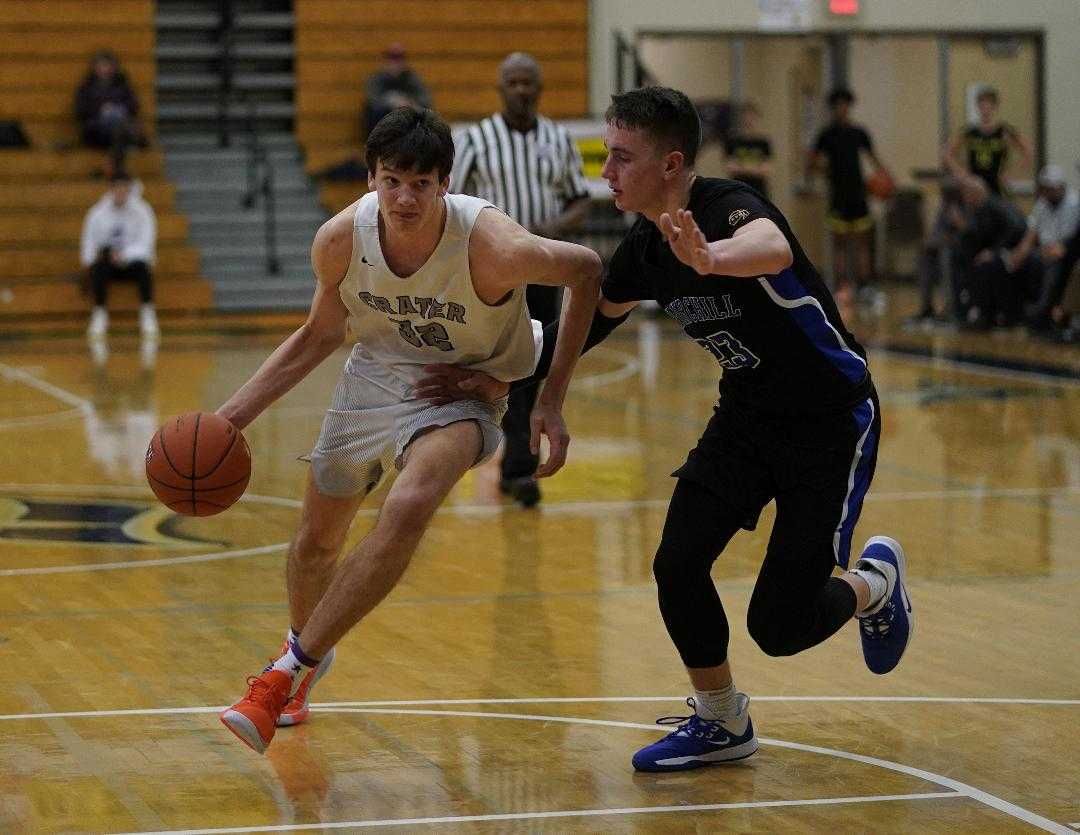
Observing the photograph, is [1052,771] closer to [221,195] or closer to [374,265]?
[374,265]

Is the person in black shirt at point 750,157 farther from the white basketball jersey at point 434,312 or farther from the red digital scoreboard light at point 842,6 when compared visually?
the white basketball jersey at point 434,312

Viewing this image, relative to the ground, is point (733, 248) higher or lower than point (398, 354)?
higher

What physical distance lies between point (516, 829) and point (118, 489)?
5077mm

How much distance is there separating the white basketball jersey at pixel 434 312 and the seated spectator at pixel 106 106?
46.2 ft

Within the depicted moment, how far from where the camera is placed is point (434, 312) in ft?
15.3

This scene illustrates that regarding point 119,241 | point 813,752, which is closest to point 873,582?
point 813,752

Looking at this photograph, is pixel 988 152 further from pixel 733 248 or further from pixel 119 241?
pixel 733 248

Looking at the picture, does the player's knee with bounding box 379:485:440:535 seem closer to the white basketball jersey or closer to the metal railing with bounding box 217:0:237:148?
the white basketball jersey

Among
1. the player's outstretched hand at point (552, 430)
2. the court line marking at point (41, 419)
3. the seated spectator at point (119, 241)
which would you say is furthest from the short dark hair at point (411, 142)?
the seated spectator at point (119, 241)

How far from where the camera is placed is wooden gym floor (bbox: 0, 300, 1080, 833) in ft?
13.8

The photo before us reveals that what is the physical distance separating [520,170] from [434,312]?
385cm

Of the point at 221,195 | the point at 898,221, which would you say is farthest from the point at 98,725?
the point at 898,221

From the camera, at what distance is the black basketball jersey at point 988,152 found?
17.4 metres

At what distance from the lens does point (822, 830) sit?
3973 mm
